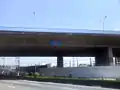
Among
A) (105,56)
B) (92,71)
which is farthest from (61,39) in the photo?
(105,56)

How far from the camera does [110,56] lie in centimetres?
5991

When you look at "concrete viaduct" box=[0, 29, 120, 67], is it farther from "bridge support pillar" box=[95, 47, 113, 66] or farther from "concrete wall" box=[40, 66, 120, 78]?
"concrete wall" box=[40, 66, 120, 78]

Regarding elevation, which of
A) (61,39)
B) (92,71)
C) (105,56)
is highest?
(61,39)

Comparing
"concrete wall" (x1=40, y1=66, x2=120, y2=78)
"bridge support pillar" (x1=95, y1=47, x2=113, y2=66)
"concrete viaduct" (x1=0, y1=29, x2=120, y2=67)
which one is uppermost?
"concrete viaduct" (x1=0, y1=29, x2=120, y2=67)

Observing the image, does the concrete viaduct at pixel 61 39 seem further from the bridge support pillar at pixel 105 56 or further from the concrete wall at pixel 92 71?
the concrete wall at pixel 92 71

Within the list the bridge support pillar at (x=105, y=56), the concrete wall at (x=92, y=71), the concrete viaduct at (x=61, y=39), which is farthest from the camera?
the bridge support pillar at (x=105, y=56)

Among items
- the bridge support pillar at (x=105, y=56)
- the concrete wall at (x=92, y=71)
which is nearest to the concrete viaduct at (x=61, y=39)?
the bridge support pillar at (x=105, y=56)

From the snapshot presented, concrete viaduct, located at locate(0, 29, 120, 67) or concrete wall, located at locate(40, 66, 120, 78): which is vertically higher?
concrete viaduct, located at locate(0, 29, 120, 67)

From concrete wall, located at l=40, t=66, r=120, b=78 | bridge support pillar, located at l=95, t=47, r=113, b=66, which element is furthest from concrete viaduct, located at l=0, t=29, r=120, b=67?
concrete wall, located at l=40, t=66, r=120, b=78

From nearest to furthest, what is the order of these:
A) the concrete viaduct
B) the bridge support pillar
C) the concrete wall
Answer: the concrete viaduct
the concrete wall
the bridge support pillar

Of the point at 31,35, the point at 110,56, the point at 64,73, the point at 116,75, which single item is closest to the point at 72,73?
the point at 64,73

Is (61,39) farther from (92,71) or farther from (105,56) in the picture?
(105,56)

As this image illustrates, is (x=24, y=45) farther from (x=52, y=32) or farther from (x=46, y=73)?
(x=46, y=73)

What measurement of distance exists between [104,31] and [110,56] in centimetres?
947
